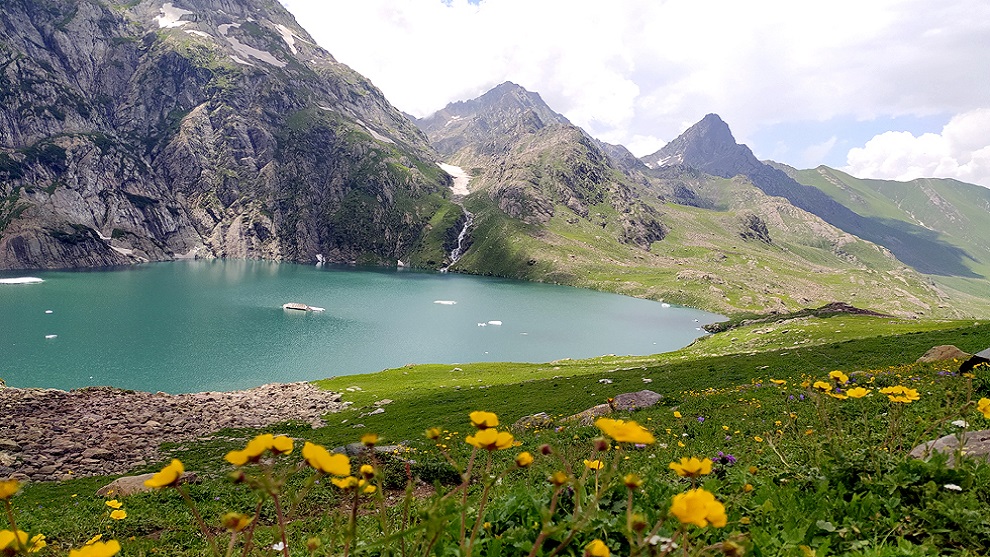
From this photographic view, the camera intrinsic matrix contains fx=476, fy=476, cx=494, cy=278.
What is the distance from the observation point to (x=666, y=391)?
33469 mm

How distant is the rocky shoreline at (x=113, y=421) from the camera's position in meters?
27.3

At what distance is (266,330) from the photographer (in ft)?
337

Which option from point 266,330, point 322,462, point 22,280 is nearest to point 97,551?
point 322,462

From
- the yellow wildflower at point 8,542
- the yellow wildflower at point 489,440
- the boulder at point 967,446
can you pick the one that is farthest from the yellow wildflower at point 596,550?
the boulder at point 967,446

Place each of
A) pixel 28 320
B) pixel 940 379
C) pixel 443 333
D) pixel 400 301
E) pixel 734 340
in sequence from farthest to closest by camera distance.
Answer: pixel 400 301
pixel 443 333
pixel 28 320
pixel 734 340
pixel 940 379

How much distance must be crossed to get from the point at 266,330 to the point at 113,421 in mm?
69967

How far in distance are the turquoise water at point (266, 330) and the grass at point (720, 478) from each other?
46.3 meters

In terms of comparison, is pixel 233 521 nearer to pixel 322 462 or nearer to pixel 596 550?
pixel 322 462

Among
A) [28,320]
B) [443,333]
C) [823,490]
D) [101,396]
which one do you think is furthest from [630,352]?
[28,320]

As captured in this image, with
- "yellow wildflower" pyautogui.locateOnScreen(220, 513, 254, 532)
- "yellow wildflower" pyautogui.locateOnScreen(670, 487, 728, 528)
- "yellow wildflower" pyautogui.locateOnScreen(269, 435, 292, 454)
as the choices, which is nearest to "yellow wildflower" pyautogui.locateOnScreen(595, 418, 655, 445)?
"yellow wildflower" pyautogui.locateOnScreen(670, 487, 728, 528)

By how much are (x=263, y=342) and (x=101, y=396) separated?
49.3 metres

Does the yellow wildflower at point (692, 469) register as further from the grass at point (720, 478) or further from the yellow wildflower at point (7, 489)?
the yellow wildflower at point (7, 489)

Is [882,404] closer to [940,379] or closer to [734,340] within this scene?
[940,379]

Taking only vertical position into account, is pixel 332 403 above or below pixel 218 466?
below
